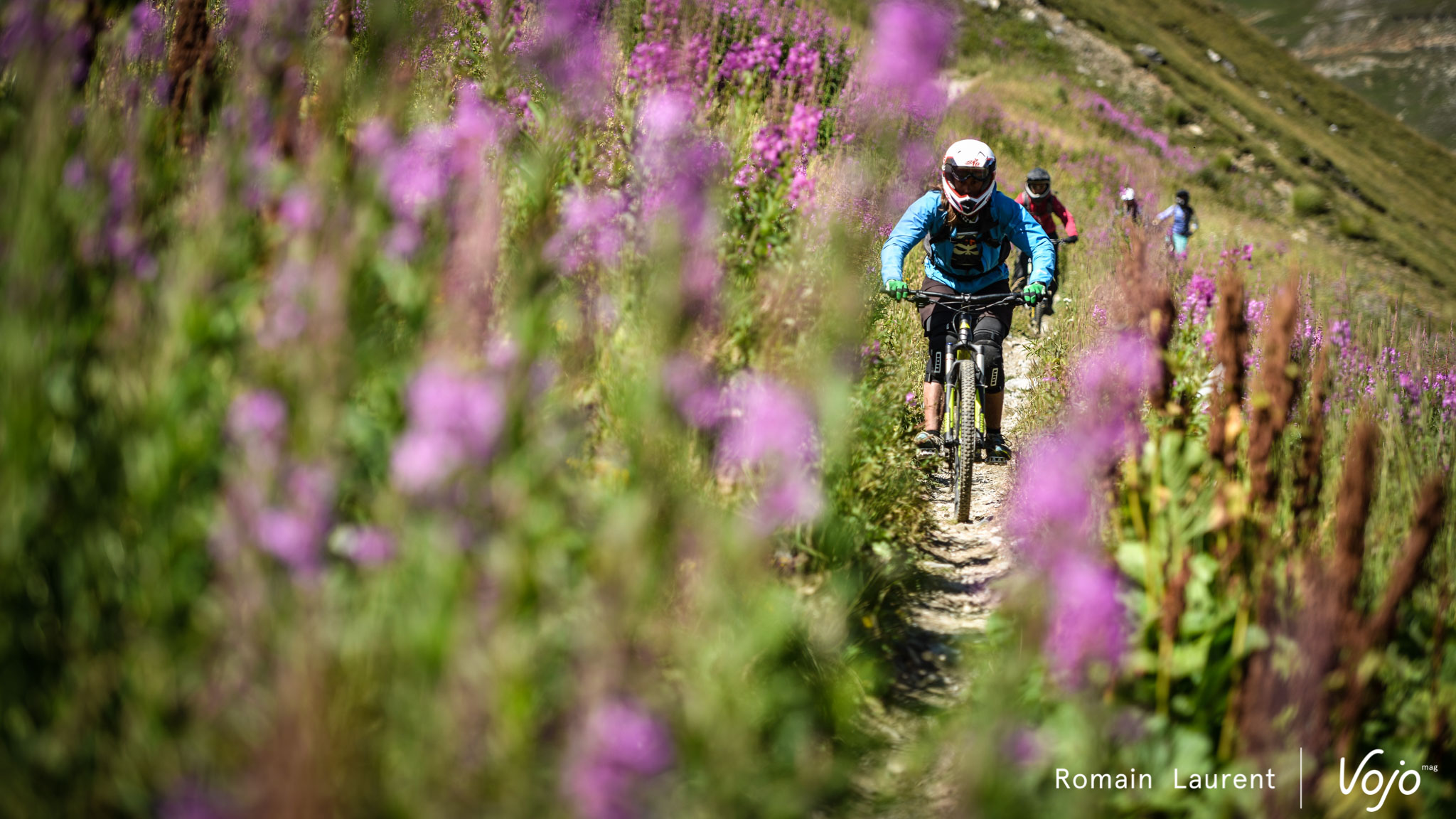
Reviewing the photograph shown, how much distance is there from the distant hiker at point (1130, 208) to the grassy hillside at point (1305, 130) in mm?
18943

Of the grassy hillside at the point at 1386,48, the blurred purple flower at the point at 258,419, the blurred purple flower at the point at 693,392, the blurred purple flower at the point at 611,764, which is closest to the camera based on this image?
the blurred purple flower at the point at 611,764

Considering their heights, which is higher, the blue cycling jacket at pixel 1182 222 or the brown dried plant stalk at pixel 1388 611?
the blue cycling jacket at pixel 1182 222

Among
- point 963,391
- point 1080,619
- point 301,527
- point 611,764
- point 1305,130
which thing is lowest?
point 611,764

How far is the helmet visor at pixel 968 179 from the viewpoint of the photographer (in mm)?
5160

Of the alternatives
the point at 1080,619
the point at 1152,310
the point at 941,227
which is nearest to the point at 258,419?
the point at 1080,619

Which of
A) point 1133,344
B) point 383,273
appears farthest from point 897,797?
point 383,273

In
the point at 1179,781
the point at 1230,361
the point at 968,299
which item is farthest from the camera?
the point at 968,299

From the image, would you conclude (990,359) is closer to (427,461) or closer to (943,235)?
(943,235)

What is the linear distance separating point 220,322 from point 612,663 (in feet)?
4.30

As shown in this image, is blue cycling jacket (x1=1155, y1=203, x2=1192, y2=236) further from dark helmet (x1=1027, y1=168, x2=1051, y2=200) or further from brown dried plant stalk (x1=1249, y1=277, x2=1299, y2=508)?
brown dried plant stalk (x1=1249, y1=277, x2=1299, y2=508)

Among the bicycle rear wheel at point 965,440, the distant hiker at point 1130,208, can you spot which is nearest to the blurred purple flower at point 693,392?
the bicycle rear wheel at point 965,440

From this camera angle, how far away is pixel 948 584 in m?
4.12

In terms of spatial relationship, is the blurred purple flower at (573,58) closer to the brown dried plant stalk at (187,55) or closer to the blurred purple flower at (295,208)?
the brown dried plant stalk at (187,55)

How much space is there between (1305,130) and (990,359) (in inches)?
1769
